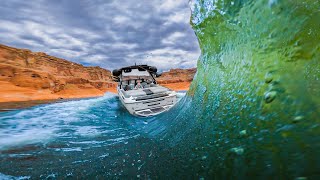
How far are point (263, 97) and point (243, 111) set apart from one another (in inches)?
12.1

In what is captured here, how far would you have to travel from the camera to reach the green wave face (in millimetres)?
1584

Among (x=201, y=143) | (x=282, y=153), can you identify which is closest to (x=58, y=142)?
(x=201, y=143)

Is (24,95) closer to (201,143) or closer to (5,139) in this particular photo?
(5,139)

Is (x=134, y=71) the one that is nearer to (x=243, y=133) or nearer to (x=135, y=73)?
(x=135, y=73)

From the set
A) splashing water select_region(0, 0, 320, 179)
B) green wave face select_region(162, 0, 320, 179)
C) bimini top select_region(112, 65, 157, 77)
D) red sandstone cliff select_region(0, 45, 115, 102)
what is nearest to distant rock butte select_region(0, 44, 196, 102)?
red sandstone cliff select_region(0, 45, 115, 102)

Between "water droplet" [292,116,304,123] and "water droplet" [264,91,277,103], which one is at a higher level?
"water droplet" [264,91,277,103]

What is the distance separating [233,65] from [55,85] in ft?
134

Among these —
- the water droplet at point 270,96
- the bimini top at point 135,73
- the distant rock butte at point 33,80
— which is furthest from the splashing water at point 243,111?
the distant rock butte at point 33,80

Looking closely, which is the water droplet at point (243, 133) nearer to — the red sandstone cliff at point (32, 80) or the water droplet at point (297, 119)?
the water droplet at point (297, 119)

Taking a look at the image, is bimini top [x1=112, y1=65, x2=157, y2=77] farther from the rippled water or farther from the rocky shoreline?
the rocky shoreline

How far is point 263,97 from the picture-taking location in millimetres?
2043

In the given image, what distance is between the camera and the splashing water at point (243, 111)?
5.32 ft

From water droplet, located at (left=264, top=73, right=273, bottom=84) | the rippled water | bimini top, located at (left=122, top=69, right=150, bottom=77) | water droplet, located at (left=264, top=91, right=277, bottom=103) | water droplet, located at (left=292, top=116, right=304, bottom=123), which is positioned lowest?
the rippled water

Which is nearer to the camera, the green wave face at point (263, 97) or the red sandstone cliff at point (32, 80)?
the green wave face at point (263, 97)
